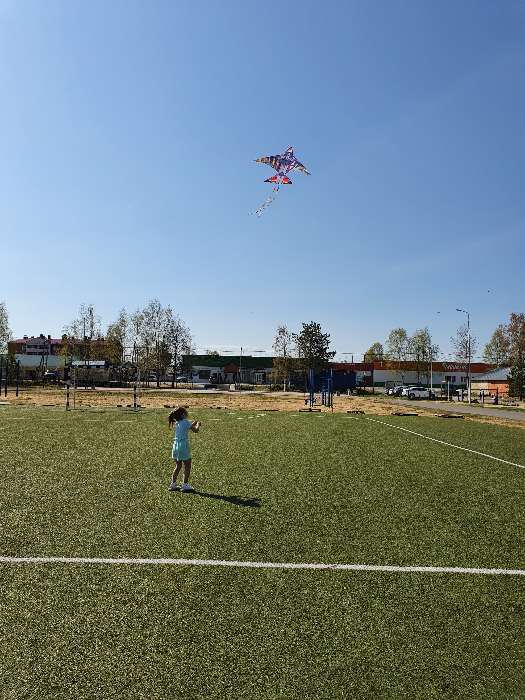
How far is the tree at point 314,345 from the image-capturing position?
88150 mm

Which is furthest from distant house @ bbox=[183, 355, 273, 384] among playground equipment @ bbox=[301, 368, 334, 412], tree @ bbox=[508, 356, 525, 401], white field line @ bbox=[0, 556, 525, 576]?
white field line @ bbox=[0, 556, 525, 576]

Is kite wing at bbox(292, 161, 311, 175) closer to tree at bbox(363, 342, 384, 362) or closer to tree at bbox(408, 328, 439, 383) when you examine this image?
tree at bbox(408, 328, 439, 383)

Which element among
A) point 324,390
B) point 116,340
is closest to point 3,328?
point 116,340

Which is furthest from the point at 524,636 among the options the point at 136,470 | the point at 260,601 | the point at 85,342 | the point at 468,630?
the point at 85,342

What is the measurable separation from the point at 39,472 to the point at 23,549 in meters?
5.24

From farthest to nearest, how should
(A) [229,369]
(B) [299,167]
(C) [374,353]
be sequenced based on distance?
1. (C) [374,353]
2. (A) [229,369]
3. (B) [299,167]

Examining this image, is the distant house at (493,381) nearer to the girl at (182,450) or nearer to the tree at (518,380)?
the tree at (518,380)

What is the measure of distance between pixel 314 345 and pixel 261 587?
8479 centimetres

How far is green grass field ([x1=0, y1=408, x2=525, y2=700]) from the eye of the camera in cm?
368

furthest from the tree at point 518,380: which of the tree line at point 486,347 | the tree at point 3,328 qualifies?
the tree at point 3,328

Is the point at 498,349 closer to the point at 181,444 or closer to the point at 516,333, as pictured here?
the point at 516,333

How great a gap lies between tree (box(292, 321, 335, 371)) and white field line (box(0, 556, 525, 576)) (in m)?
81.5

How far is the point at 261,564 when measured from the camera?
584 cm

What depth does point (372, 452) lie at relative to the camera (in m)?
15.1
